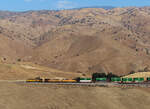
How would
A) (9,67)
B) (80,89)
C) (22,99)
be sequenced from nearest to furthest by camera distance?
(22,99) < (80,89) < (9,67)

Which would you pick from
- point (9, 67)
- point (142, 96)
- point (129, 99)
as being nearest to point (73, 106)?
point (129, 99)

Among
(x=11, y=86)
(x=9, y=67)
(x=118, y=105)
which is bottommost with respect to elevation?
(x=118, y=105)

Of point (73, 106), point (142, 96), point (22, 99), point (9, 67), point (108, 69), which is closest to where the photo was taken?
point (73, 106)

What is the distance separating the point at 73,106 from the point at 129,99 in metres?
16.2

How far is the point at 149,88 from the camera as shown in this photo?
70250mm

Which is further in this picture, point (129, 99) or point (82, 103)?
point (129, 99)

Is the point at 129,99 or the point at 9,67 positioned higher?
the point at 9,67

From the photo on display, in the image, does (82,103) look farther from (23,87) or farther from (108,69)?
(108,69)

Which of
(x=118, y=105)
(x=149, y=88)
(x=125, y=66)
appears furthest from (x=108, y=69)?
(x=118, y=105)

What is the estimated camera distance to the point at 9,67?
12788cm

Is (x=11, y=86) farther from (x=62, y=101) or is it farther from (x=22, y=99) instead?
(x=62, y=101)

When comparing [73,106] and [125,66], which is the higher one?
[125,66]

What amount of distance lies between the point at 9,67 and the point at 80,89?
68.8 metres

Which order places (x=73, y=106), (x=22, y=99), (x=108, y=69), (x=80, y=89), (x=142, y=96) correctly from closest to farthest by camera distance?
(x=73, y=106)
(x=22, y=99)
(x=142, y=96)
(x=80, y=89)
(x=108, y=69)
